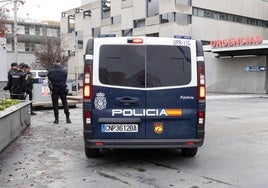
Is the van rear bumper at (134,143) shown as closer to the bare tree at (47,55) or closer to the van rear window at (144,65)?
the van rear window at (144,65)

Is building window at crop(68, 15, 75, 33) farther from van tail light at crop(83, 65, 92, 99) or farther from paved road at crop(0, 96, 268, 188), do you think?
van tail light at crop(83, 65, 92, 99)

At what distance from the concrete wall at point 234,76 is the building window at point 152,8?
9.28 m

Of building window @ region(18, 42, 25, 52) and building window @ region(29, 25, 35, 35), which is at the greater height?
building window @ region(29, 25, 35, 35)

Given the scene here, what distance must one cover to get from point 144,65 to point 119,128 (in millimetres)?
1085

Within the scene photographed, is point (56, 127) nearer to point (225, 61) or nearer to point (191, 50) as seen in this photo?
point (191, 50)

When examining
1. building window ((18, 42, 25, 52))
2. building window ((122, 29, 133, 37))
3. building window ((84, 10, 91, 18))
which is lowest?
building window ((18, 42, 25, 52))

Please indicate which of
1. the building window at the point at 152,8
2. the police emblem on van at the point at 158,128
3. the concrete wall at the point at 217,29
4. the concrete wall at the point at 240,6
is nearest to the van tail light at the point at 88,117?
the police emblem on van at the point at 158,128

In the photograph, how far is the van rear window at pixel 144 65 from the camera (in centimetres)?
651

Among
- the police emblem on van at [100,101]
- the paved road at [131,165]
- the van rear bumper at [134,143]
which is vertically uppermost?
the police emblem on van at [100,101]

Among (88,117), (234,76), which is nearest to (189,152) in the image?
(88,117)

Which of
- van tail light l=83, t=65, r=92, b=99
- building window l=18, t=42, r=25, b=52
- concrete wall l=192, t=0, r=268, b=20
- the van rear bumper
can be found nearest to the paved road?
the van rear bumper

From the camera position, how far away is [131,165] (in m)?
6.76

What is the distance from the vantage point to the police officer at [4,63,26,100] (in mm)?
12750

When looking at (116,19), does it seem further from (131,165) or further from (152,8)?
(131,165)
